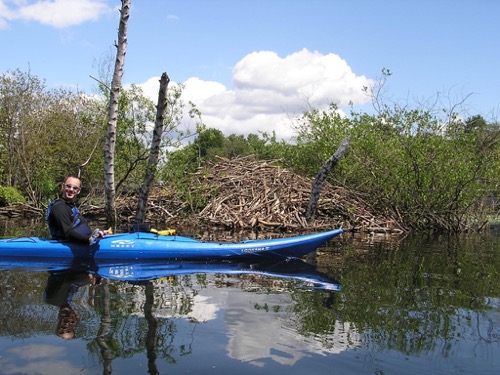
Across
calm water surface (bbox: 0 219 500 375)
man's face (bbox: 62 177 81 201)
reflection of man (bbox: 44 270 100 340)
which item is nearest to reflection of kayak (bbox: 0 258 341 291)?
calm water surface (bbox: 0 219 500 375)

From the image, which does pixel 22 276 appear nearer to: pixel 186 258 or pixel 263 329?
pixel 186 258

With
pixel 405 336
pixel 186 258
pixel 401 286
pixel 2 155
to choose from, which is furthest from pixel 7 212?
pixel 405 336

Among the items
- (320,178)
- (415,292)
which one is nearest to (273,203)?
(320,178)

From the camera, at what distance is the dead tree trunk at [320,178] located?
13.7 m

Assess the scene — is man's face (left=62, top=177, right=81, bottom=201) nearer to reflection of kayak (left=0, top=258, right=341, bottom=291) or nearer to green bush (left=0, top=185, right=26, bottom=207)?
reflection of kayak (left=0, top=258, right=341, bottom=291)

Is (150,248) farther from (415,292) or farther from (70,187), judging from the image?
(415,292)

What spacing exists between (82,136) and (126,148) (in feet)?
29.0

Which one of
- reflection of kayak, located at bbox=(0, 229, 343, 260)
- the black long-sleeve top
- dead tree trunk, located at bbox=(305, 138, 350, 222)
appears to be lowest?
reflection of kayak, located at bbox=(0, 229, 343, 260)

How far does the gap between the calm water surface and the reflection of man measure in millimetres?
13

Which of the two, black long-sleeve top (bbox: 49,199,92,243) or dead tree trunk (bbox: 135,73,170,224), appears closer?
black long-sleeve top (bbox: 49,199,92,243)

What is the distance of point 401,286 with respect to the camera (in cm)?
661

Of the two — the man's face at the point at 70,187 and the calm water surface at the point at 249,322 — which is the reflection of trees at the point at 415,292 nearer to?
the calm water surface at the point at 249,322

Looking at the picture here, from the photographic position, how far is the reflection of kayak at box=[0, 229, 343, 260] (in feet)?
25.2

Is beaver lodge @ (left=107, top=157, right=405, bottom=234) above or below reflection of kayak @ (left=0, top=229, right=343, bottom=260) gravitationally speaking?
above
